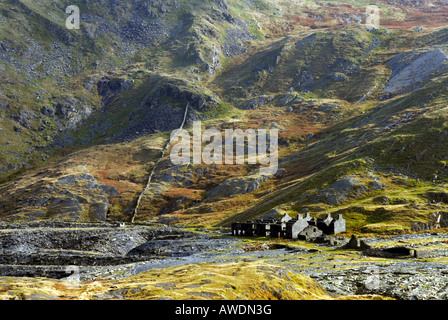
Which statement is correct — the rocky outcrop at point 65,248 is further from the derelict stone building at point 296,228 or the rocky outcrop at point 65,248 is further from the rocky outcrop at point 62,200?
the rocky outcrop at point 62,200

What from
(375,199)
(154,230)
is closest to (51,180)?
(154,230)

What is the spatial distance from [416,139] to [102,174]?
436 ft

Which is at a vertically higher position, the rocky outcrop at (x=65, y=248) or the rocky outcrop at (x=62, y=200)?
the rocky outcrop at (x=62, y=200)

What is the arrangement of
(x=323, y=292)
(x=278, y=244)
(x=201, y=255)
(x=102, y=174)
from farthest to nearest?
(x=102, y=174) → (x=278, y=244) → (x=201, y=255) → (x=323, y=292)

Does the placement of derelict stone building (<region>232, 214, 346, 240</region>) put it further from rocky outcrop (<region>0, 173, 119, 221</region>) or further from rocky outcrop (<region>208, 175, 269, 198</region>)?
rocky outcrop (<region>0, 173, 119, 221</region>)

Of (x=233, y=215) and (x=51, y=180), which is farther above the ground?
(x=51, y=180)

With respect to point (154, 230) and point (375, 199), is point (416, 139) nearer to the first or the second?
point (375, 199)

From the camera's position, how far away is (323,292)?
120ft

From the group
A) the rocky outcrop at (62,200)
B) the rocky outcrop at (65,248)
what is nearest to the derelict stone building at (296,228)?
the rocky outcrop at (65,248)

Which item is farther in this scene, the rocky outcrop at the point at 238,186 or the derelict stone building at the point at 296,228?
the rocky outcrop at the point at 238,186

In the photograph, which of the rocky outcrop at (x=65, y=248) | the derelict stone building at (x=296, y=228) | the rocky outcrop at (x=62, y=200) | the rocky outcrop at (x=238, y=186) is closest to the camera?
the rocky outcrop at (x=65, y=248)

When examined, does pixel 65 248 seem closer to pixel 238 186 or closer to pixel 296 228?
pixel 296 228
